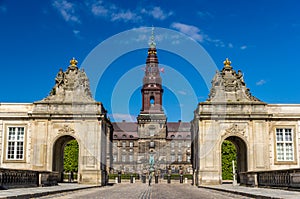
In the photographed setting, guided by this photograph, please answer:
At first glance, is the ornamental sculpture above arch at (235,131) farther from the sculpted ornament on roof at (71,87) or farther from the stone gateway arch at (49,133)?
the sculpted ornament on roof at (71,87)

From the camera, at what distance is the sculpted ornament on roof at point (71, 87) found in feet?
125

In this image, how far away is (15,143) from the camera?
36.9 m

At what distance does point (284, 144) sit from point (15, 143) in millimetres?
22951

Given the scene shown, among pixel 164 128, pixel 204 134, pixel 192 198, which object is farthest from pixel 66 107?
pixel 164 128

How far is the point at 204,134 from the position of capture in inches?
1444

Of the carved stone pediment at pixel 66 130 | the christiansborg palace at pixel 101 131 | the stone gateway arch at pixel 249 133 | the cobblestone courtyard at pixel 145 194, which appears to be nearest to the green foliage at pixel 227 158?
the christiansborg palace at pixel 101 131

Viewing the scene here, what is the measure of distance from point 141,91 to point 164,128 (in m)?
12.2

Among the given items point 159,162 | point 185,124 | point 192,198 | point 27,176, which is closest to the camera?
point 192,198

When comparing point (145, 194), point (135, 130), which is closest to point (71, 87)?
point (145, 194)

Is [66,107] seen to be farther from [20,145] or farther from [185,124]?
[185,124]

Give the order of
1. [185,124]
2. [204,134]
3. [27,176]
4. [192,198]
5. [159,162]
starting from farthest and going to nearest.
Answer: [185,124]
[159,162]
[204,134]
[27,176]
[192,198]

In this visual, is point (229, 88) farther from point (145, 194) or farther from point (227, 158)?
point (227, 158)

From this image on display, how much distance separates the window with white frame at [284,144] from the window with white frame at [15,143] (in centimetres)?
2184

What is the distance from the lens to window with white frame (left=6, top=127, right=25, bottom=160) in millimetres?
36725
